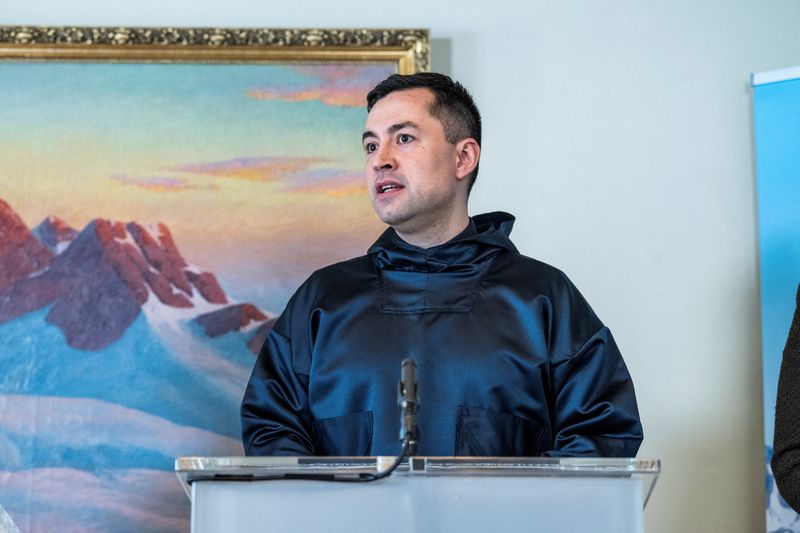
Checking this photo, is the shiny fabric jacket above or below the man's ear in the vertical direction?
below

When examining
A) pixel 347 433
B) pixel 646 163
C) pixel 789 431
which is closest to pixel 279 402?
pixel 347 433

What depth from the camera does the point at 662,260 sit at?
288 cm

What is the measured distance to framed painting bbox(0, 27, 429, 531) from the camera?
268 centimetres

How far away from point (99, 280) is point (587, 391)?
127 cm

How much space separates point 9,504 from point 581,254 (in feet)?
4.93

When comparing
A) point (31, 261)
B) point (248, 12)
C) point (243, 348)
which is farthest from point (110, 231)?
point (248, 12)

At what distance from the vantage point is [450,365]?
217 centimetres

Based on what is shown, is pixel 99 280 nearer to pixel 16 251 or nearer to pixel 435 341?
pixel 16 251

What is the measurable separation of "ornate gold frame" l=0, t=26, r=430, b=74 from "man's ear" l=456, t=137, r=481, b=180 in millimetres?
453

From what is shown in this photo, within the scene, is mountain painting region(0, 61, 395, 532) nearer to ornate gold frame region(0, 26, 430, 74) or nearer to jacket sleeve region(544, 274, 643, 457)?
ornate gold frame region(0, 26, 430, 74)

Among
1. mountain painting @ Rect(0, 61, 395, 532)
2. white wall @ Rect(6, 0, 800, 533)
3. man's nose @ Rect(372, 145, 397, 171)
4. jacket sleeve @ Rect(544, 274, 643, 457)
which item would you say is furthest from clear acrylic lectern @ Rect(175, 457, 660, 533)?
white wall @ Rect(6, 0, 800, 533)

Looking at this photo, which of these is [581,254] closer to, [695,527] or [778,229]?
[778,229]

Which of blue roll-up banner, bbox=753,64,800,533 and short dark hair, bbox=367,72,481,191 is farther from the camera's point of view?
blue roll-up banner, bbox=753,64,800,533

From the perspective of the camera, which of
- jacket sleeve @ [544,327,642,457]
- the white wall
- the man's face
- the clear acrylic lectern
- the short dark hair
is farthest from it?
the white wall
